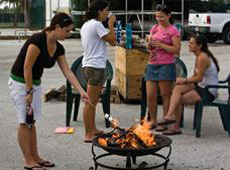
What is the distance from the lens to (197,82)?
7.37m

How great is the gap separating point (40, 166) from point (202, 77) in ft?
8.66

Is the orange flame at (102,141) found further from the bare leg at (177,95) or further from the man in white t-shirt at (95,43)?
the bare leg at (177,95)

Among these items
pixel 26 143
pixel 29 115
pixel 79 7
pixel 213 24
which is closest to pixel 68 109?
pixel 26 143

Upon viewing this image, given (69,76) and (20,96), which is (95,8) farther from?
(20,96)

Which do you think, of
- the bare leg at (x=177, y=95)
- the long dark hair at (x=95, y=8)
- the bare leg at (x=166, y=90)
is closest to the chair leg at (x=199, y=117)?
the bare leg at (x=177, y=95)

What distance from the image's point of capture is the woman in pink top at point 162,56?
7.40 m

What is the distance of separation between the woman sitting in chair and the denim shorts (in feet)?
0.41

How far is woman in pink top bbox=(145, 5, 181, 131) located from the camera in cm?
A: 740

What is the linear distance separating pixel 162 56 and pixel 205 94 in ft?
2.56

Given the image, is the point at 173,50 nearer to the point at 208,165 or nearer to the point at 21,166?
the point at 208,165

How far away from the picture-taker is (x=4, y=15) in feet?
216

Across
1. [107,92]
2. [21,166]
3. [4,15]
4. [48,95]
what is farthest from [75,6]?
[4,15]

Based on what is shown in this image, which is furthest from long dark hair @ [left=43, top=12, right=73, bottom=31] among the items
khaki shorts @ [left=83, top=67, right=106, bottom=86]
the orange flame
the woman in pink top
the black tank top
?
the woman in pink top

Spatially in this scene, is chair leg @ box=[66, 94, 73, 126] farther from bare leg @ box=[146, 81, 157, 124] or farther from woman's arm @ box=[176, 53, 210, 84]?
woman's arm @ box=[176, 53, 210, 84]
